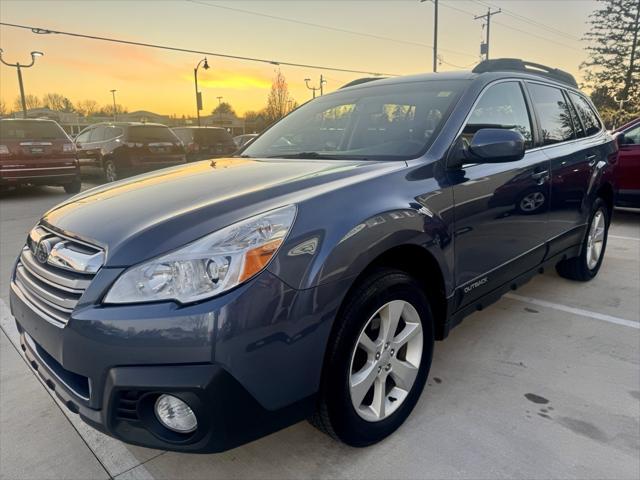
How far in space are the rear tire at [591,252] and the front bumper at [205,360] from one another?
328 centimetres

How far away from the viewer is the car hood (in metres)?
1.60

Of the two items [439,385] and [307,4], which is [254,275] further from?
[307,4]

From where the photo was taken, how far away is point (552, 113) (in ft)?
11.4

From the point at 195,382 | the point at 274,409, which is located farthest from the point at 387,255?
the point at 195,382

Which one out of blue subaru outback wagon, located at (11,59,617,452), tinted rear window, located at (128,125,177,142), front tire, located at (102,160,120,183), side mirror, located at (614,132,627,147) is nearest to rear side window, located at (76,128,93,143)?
front tire, located at (102,160,120,183)

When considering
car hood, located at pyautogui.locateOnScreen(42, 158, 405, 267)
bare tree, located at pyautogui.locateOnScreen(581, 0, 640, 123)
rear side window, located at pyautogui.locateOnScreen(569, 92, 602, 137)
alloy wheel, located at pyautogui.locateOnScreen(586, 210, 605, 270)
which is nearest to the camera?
car hood, located at pyautogui.locateOnScreen(42, 158, 405, 267)

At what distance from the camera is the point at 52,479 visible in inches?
75.4

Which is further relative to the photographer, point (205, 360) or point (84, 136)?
point (84, 136)

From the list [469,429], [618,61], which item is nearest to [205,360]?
[469,429]

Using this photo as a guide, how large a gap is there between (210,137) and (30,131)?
202 inches

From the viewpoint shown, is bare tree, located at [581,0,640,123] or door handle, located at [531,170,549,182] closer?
door handle, located at [531,170,549,182]

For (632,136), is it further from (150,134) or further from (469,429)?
(150,134)

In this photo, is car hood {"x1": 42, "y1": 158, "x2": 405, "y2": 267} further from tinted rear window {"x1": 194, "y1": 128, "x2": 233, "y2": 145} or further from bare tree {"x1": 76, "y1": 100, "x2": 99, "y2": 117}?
bare tree {"x1": 76, "y1": 100, "x2": 99, "y2": 117}

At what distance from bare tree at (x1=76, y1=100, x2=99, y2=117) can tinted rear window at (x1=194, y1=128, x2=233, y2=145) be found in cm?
5501
